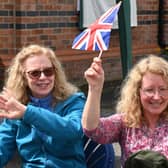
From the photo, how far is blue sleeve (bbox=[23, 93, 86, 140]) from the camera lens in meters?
3.11

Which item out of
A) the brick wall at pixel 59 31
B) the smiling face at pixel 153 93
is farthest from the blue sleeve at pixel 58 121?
the brick wall at pixel 59 31

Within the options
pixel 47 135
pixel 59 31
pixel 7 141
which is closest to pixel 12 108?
pixel 47 135

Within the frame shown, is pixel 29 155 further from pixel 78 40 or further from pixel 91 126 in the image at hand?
pixel 78 40

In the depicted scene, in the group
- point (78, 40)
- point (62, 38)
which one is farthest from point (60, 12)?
point (78, 40)

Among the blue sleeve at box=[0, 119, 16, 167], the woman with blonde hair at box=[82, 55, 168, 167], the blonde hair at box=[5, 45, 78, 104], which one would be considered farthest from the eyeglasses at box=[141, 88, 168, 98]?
the blue sleeve at box=[0, 119, 16, 167]

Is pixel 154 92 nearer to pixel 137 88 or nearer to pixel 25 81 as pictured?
pixel 137 88

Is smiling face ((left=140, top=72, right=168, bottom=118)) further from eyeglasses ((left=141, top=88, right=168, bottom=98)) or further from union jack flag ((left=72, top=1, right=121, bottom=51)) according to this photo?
union jack flag ((left=72, top=1, right=121, bottom=51))

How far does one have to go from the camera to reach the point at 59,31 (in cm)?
956

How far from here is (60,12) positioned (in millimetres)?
9570

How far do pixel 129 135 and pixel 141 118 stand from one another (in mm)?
107

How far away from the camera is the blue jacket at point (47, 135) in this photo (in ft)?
10.3

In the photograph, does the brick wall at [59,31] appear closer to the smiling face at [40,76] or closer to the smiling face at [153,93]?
the smiling face at [40,76]

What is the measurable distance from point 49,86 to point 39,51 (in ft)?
0.69

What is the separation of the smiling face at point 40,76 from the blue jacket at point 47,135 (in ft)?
0.17
